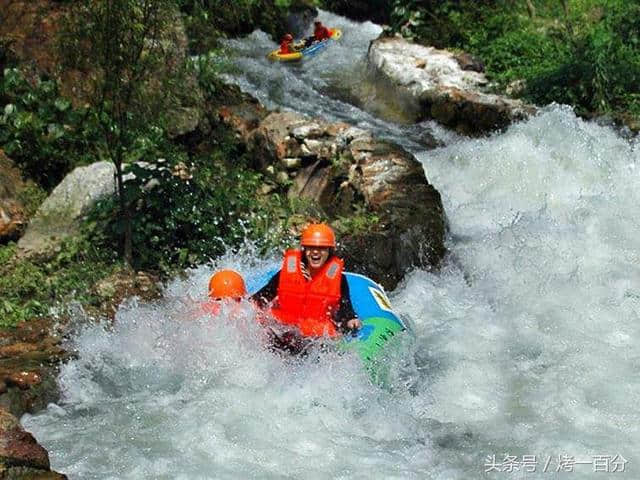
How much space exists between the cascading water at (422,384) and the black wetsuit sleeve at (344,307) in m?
0.44

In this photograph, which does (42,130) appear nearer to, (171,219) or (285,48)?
(171,219)

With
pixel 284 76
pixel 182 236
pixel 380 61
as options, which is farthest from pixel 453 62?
pixel 182 236

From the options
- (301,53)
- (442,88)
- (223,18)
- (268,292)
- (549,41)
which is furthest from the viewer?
(301,53)

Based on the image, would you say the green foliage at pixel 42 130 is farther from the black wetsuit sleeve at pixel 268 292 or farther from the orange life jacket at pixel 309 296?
the orange life jacket at pixel 309 296

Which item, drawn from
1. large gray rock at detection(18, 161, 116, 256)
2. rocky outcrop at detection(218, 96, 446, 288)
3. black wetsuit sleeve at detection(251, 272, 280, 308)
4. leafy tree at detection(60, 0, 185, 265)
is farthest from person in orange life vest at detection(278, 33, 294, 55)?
black wetsuit sleeve at detection(251, 272, 280, 308)

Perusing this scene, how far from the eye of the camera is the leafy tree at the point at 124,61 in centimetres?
649

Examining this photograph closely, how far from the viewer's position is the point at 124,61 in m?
6.66

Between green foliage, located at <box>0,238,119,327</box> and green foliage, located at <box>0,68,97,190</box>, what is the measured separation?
1.28 m

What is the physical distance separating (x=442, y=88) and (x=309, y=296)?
6.92 metres

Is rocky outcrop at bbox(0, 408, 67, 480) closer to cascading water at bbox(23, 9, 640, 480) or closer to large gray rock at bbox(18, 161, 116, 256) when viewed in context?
cascading water at bbox(23, 9, 640, 480)

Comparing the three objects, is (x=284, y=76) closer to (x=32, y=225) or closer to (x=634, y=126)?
(x=634, y=126)

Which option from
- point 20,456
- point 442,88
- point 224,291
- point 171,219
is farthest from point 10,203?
point 442,88

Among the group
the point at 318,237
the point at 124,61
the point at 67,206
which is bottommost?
the point at 67,206

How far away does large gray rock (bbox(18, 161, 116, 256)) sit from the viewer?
287 inches
